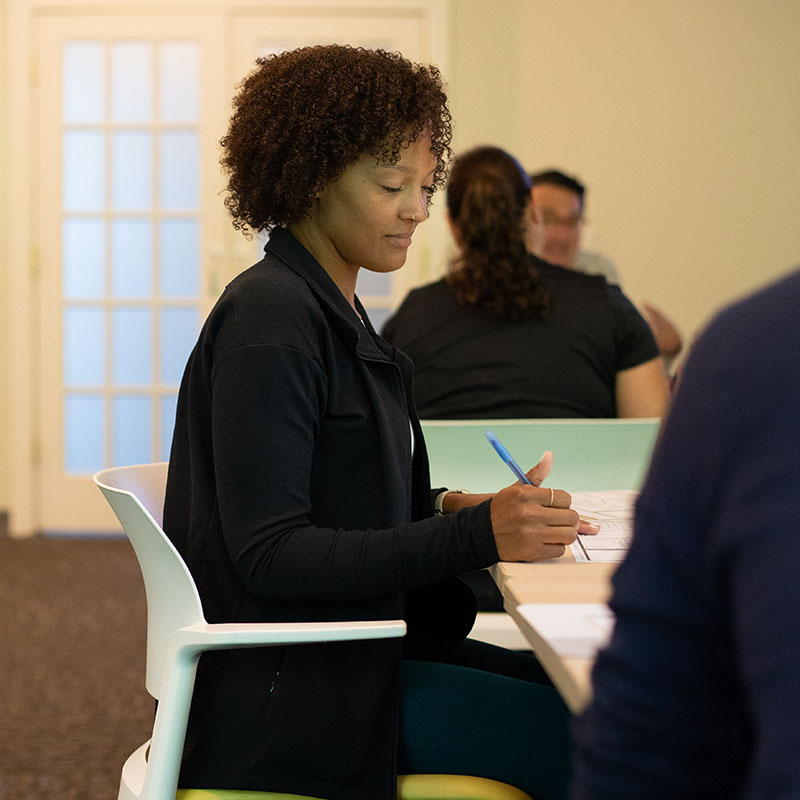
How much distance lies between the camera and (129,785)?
3.70 feet

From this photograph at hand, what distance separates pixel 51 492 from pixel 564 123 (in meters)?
2.92

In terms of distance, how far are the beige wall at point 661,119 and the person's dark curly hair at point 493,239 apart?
2.63 meters

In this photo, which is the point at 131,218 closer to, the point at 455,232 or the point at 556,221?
the point at 556,221

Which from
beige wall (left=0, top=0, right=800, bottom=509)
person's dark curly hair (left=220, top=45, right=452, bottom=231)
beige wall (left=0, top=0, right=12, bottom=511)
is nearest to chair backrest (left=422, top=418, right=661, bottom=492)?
person's dark curly hair (left=220, top=45, right=452, bottom=231)

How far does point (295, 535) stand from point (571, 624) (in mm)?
337

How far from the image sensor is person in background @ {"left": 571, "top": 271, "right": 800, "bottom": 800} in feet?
1.46

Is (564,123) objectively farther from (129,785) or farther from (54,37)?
(129,785)

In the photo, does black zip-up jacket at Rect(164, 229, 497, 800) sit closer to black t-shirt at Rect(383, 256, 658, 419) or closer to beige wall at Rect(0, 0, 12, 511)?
black t-shirt at Rect(383, 256, 658, 419)

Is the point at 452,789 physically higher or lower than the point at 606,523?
lower

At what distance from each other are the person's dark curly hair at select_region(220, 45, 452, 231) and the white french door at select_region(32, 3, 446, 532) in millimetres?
3530

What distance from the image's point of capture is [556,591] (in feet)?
3.32

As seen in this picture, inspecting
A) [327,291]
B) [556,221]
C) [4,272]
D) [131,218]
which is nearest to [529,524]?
[327,291]

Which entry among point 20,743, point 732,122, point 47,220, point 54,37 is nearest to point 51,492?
point 47,220

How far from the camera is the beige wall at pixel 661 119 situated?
497cm
